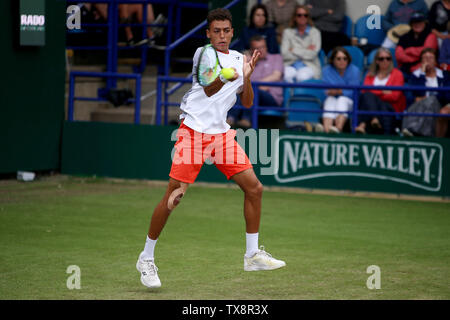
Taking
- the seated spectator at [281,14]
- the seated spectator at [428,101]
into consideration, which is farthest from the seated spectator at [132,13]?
the seated spectator at [428,101]

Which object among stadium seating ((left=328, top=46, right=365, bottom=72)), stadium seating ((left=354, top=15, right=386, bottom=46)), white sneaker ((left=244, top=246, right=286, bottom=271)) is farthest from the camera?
stadium seating ((left=354, top=15, right=386, bottom=46))

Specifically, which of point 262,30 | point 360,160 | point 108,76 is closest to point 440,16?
point 262,30

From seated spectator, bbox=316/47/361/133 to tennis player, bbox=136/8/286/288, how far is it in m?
6.79

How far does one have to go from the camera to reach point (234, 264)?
798 cm

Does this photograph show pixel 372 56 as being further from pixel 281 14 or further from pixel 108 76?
pixel 108 76

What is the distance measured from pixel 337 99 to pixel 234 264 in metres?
6.69

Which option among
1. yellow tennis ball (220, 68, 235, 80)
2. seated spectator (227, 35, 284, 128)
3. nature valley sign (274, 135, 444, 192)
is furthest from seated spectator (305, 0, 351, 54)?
yellow tennis ball (220, 68, 235, 80)

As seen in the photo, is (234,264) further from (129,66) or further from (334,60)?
(129,66)

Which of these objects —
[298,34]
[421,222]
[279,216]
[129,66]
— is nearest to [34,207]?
[279,216]

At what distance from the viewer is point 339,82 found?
14.4 m

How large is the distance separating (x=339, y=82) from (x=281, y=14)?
7.73 feet

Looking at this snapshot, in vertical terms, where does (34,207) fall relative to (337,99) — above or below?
below

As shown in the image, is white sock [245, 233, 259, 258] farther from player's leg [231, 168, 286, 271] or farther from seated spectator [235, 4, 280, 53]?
seated spectator [235, 4, 280, 53]

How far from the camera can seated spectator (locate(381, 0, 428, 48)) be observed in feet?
50.0
